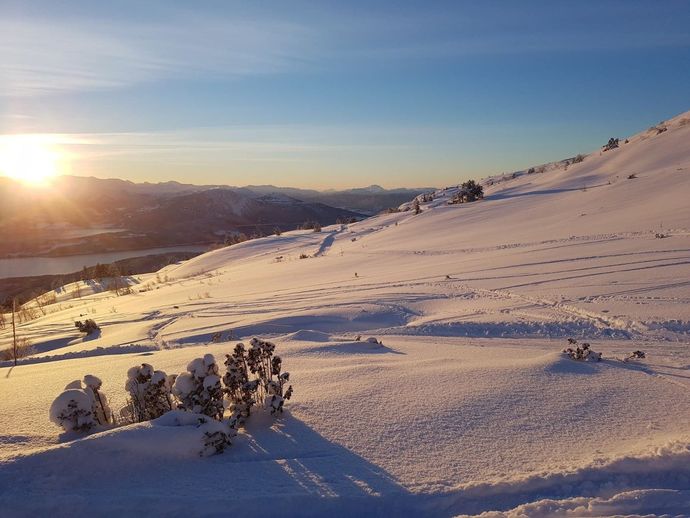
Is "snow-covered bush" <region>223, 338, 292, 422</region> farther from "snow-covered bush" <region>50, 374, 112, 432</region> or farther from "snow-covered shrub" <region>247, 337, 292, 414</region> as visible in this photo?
"snow-covered bush" <region>50, 374, 112, 432</region>

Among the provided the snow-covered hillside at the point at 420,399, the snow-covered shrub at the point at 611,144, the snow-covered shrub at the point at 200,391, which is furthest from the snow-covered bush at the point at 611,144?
the snow-covered shrub at the point at 200,391

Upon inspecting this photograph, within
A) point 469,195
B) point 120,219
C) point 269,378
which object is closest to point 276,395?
point 269,378

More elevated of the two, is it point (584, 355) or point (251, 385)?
point (251, 385)

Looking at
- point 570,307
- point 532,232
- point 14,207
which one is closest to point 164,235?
point 14,207

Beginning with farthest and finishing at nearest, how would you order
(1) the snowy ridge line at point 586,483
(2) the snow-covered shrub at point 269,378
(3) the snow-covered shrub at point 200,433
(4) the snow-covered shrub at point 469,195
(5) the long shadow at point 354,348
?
(4) the snow-covered shrub at point 469,195, (5) the long shadow at point 354,348, (2) the snow-covered shrub at point 269,378, (3) the snow-covered shrub at point 200,433, (1) the snowy ridge line at point 586,483

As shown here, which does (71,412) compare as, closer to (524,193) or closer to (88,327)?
(88,327)

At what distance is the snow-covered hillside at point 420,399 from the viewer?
7.22 ft

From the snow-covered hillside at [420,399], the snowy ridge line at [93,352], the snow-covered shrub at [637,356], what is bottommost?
the snow-covered shrub at [637,356]

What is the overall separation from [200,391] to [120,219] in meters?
53.0

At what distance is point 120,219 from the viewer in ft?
165

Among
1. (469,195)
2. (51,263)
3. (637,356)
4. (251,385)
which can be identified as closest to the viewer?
(251,385)

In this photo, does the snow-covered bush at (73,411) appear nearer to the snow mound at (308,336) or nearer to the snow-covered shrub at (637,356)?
the snow mound at (308,336)

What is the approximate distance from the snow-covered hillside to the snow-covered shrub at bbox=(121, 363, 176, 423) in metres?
0.43

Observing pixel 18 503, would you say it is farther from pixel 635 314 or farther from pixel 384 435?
pixel 635 314
